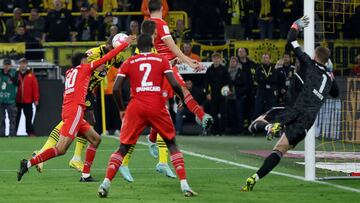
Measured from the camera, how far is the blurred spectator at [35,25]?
31.9m

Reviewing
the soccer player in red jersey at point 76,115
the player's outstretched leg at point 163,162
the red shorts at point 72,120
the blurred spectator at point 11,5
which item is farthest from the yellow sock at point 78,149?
the blurred spectator at point 11,5

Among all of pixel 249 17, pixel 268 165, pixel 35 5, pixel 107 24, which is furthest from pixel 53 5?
pixel 268 165

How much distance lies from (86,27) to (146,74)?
18.6m

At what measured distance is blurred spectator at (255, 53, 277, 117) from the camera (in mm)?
29938

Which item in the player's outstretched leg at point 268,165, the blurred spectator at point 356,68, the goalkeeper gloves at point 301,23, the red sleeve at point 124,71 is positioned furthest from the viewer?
the blurred spectator at point 356,68

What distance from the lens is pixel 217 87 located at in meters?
30.2

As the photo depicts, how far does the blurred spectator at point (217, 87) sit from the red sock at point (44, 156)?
14.1 metres

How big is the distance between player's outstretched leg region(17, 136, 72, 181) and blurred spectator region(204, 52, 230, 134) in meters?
14.0

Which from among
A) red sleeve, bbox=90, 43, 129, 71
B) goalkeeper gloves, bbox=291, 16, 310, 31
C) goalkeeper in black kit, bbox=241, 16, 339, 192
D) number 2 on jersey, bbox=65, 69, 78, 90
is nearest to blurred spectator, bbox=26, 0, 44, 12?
number 2 on jersey, bbox=65, 69, 78, 90

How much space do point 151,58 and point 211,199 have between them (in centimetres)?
200

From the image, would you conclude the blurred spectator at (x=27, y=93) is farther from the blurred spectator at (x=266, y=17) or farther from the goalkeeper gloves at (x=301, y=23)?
the goalkeeper gloves at (x=301, y=23)

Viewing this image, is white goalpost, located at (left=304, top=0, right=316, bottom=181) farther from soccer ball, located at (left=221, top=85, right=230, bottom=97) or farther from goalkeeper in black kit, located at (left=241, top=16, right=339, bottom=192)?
soccer ball, located at (left=221, top=85, right=230, bottom=97)

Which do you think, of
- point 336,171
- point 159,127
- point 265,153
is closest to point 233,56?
point 265,153

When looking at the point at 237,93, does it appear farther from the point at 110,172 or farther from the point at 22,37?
the point at 110,172
